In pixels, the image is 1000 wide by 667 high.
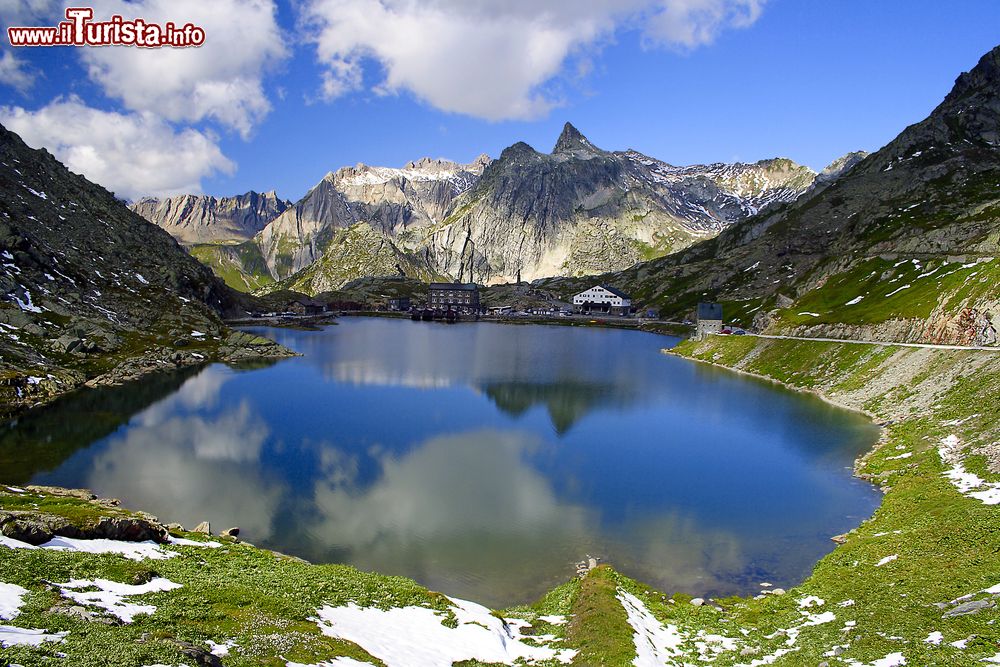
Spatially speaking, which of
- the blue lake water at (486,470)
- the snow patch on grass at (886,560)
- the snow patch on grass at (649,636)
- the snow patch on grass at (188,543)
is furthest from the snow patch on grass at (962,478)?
the snow patch on grass at (188,543)

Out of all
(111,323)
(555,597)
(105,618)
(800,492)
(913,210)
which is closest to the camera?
(105,618)

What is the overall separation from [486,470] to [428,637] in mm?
27573

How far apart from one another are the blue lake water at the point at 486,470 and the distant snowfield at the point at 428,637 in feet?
21.4

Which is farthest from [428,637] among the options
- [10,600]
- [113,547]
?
[113,547]

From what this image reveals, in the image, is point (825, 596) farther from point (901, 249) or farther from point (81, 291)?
point (81, 291)

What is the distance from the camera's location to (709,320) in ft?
428

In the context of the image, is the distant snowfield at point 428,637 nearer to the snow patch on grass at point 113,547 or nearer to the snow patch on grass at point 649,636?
the snow patch on grass at point 649,636

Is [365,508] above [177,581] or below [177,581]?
below

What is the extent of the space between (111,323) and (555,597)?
10842 cm

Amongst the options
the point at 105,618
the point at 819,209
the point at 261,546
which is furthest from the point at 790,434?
the point at 819,209

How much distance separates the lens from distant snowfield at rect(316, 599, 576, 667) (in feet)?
61.5

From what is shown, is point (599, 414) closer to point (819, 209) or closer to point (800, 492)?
point (800, 492)

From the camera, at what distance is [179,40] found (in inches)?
1997

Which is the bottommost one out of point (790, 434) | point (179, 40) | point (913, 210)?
point (790, 434)
